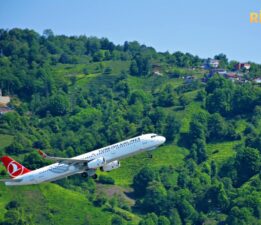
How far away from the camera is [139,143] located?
19838cm

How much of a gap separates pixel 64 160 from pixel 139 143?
14.2 m

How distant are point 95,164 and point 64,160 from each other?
5.78m

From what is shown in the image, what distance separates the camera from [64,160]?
199 meters

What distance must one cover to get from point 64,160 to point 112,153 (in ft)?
29.5

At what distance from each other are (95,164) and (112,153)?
3.75m

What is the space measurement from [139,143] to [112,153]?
541 centimetres

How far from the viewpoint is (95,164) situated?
199000 millimetres
